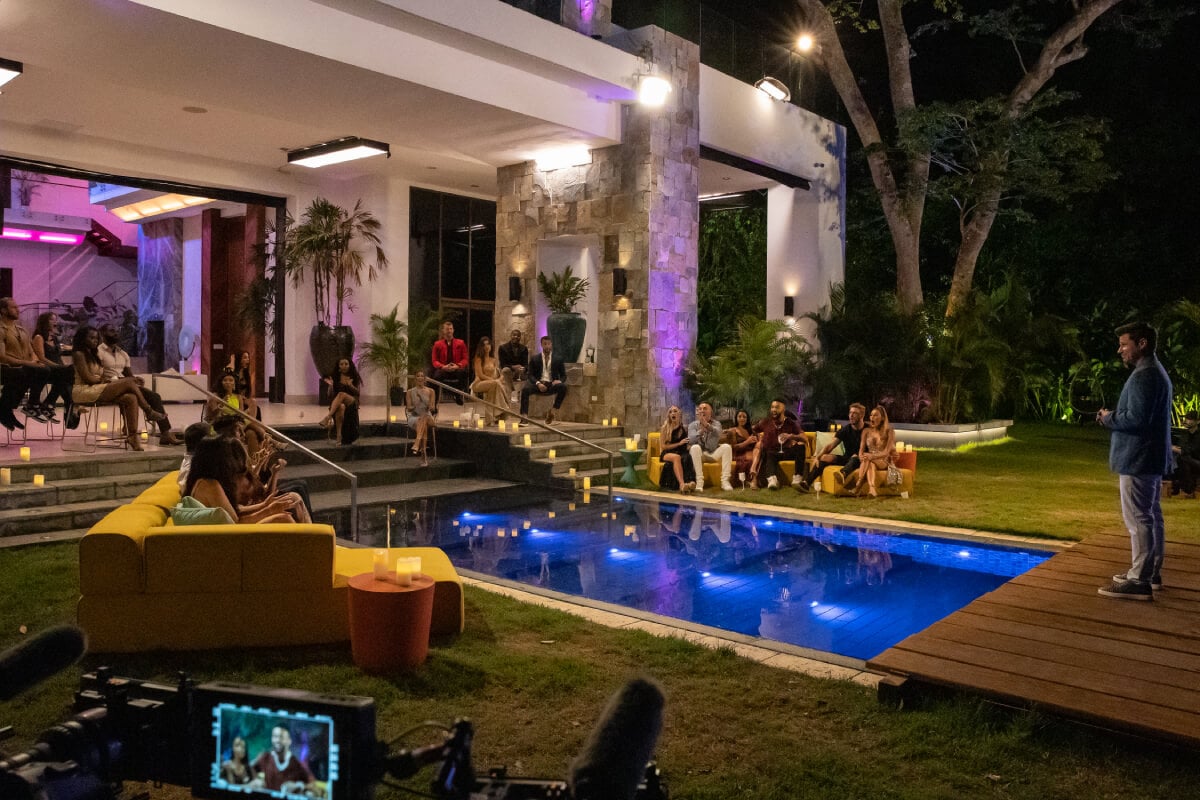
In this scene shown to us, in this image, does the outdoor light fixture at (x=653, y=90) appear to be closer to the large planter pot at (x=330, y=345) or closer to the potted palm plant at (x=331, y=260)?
the potted palm plant at (x=331, y=260)

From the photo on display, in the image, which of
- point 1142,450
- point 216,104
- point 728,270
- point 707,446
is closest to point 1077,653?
point 1142,450

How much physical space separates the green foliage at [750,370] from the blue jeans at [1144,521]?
7596 mm

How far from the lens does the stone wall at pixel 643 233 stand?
1253 cm

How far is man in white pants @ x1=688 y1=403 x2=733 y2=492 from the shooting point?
10.5 meters

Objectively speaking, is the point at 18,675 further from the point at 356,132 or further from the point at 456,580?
the point at 356,132

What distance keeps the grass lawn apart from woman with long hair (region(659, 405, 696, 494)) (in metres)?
4.97

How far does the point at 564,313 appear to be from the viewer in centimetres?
1345

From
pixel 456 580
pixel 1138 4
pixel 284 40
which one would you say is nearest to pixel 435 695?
pixel 456 580

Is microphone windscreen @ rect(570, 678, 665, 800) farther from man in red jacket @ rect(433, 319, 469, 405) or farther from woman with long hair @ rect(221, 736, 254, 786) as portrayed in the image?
man in red jacket @ rect(433, 319, 469, 405)

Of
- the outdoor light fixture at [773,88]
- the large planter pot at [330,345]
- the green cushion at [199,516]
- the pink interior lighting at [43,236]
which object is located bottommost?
the green cushion at [199,516]

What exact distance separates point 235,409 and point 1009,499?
7717 millimetres

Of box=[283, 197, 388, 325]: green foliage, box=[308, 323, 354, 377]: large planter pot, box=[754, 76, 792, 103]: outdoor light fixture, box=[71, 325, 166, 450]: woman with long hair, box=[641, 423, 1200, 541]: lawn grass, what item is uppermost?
box=[754, 76, 792, 103]: outdoor light fixture

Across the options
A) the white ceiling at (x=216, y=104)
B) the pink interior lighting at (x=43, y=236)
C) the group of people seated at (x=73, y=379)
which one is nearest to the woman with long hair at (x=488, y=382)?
the white ceiling at (x=216, y=104)

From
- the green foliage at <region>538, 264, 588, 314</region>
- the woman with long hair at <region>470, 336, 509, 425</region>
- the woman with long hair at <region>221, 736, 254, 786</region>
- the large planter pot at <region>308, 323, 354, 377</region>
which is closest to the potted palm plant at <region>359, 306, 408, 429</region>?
the large planter pot at <region>308, 323, 354, 377</region>
